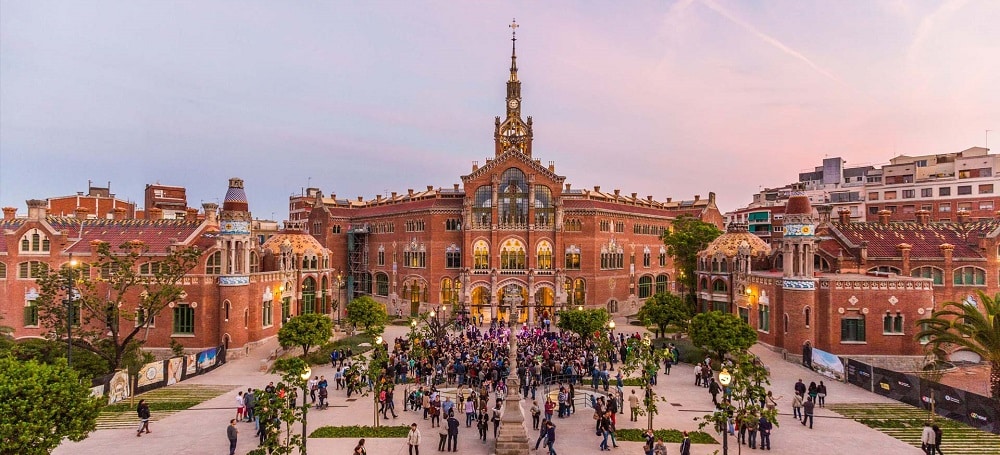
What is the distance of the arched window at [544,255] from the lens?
6149 centimetres

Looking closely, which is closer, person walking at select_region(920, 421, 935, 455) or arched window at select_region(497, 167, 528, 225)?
person walking at select_region(920, 421, 935, 455)

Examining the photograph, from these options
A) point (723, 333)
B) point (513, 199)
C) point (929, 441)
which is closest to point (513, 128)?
point (513, 199)

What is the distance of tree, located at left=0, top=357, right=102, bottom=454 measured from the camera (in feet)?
52.4

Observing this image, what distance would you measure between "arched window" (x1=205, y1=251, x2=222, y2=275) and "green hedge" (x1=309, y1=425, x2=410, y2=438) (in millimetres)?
23267

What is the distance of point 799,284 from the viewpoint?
125 feet

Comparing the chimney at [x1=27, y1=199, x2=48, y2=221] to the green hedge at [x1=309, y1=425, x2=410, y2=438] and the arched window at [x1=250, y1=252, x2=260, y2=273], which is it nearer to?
the arched window at [x1=250, y1=252, x2=260, y2=273]

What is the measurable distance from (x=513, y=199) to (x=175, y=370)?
1456 inches

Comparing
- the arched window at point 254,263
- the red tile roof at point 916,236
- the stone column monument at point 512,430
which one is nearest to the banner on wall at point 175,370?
the arched window at point 254,263

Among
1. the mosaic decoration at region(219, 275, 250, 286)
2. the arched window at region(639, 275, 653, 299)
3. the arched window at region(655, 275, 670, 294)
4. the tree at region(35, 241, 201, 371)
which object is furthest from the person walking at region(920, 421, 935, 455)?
the arched window at region(655, 275, 670, 294)

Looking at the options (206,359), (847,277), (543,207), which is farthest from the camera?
(543,207)

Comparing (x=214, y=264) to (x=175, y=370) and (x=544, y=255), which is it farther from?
(x=544, y=255)

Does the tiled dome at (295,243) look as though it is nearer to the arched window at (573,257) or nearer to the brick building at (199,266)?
the brick building at (199,266)

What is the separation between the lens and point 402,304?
6662cm

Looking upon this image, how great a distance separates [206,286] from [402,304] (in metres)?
27.4
